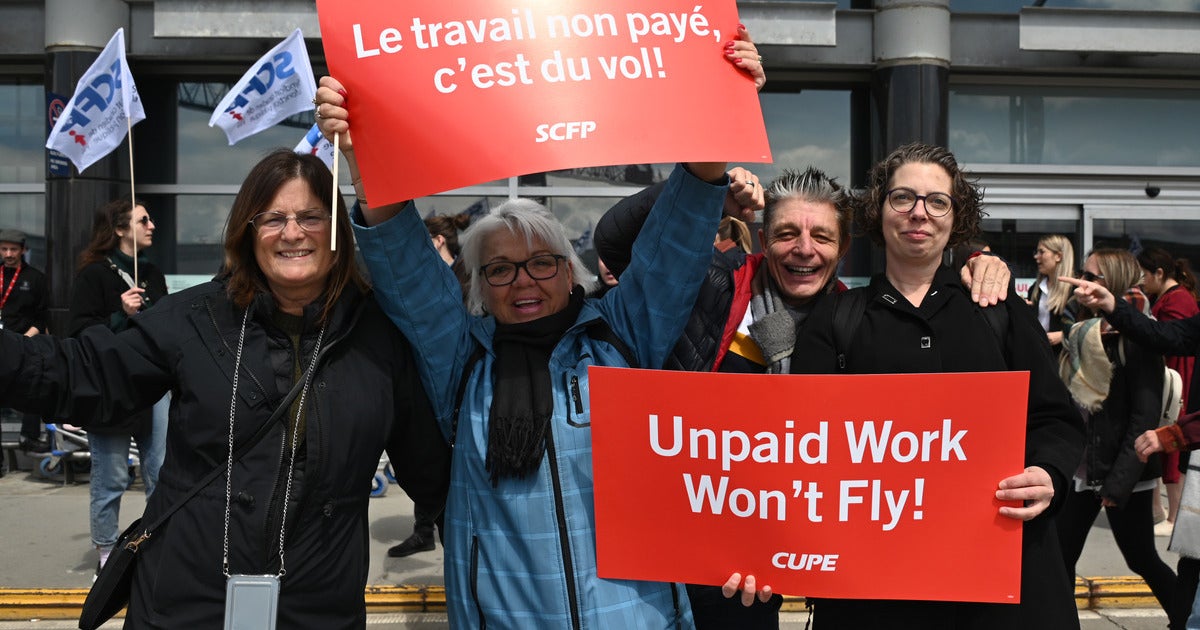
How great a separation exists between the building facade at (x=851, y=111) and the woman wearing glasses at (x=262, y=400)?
6.30m

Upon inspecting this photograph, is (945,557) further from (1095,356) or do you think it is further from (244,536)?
(1095,356)

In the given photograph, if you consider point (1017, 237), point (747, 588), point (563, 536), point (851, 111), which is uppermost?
point (851, 111)

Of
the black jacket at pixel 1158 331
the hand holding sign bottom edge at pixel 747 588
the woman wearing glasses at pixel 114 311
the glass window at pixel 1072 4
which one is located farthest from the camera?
the glass window at pixel 1072 4

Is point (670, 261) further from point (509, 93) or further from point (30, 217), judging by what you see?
point (30, 217)

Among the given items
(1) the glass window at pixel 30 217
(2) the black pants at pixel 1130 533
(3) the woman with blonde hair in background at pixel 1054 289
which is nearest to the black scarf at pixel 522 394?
(2) the black pants at pixel 1130 533

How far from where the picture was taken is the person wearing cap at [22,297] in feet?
25.9

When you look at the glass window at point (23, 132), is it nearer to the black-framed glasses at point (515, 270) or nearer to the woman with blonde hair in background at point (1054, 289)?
the black-framed glasses at point (515, 270)

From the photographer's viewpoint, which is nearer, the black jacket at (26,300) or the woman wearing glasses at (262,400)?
the woman wearing glasses at (262,400)

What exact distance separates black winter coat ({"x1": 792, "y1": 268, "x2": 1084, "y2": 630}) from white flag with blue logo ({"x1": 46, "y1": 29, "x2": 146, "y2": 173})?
5.21m

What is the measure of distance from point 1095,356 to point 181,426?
4434mm

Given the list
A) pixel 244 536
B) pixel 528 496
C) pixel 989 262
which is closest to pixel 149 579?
pixel 244 536

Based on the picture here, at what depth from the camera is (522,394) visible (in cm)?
216

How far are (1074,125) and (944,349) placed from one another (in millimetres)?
8098

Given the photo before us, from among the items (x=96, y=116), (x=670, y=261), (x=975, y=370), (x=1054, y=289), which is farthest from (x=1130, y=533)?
(x=96, y=116)
